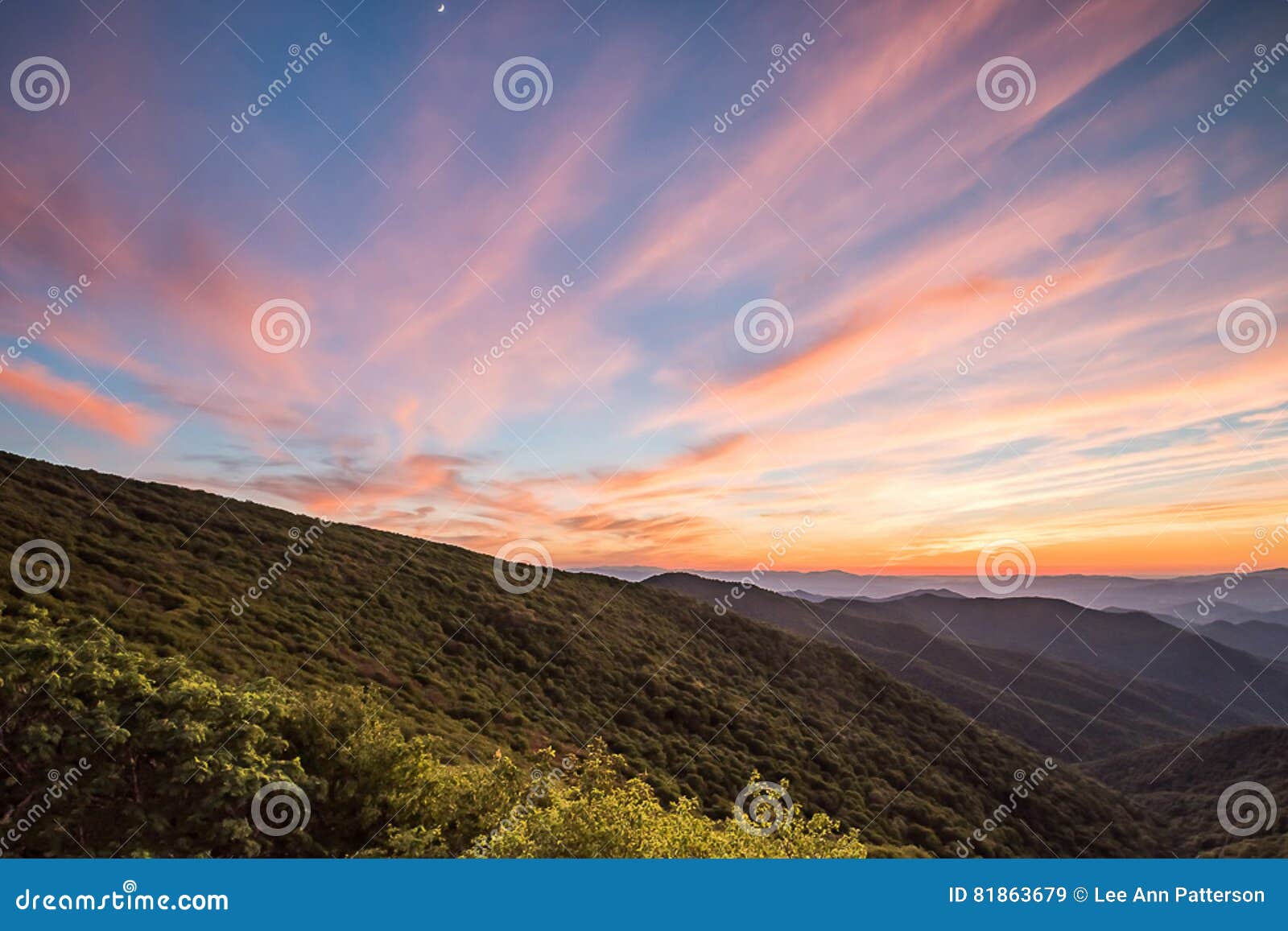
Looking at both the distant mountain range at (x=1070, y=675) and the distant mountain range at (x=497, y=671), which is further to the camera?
the distant mountain range at (x=1070, y=675)

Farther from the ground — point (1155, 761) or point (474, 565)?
point (474, 565)

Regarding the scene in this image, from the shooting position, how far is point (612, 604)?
5672 cm

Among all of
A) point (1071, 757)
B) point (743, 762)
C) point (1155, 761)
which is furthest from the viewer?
point (1071, 757)

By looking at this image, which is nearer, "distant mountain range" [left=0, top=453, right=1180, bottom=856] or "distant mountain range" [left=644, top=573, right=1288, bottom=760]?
"distant mountain range" [left=0, top=453, right=1180, bottom=856]

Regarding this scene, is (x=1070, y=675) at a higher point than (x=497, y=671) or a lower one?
higher

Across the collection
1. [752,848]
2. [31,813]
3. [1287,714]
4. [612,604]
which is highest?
[1287,714]

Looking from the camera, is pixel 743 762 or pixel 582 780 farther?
pixel 743 762

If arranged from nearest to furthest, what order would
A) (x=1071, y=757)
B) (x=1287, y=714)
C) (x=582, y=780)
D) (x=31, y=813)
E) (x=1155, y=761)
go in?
(x=31, y=813), (x=582, y=780), (x=1155, y=761), (x=1071, y=757), (x=1287, y=714)

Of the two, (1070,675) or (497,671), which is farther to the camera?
(1070,675)

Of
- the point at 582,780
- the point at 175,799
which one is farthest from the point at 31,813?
the point at 582,780

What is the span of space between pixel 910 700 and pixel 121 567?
5336 centimetres

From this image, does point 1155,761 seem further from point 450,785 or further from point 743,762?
point 450,785

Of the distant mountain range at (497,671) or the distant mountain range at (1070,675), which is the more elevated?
the distant mountain range at (1070,675)

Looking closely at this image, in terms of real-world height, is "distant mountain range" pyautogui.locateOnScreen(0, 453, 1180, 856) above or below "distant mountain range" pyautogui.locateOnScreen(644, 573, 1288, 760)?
below
